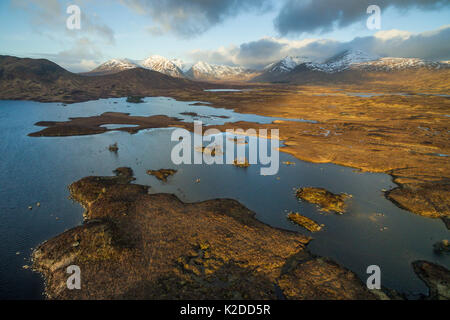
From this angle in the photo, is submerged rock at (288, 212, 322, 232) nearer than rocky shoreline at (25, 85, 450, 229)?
Yes

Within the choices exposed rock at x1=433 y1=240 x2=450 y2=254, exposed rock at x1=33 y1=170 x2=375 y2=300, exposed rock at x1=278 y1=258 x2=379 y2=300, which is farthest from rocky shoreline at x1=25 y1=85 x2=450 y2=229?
exposed rock at x1=33 y1=170 x2=375 y2=300

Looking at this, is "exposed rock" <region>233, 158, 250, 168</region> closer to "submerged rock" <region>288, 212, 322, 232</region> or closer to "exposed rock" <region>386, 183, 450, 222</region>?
"submerged rock" <region>288, 212, 322, 232</region>

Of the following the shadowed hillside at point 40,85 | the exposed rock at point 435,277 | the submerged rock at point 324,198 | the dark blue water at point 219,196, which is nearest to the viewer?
the exposed rock at point 435,277

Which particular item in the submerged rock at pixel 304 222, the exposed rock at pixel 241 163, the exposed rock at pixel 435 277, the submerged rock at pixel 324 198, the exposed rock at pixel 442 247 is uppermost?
the exposed rock at pixel 241 163

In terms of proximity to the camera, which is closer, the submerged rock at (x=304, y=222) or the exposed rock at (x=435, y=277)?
the exposed rock at (x=435, y=277)

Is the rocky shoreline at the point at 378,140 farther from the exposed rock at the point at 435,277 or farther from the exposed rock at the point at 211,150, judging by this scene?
the exposed rock at the point at 211,150

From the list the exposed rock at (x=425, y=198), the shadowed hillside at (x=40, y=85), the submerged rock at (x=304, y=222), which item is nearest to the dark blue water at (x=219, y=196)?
the submerged rock at (x=304, y=222)
